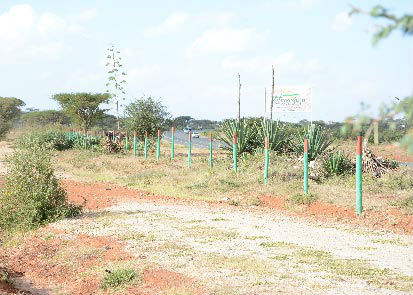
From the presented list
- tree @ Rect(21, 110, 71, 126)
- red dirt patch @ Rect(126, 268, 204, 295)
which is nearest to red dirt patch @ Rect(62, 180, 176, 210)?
red dirt patch @ Rect(126, 268, 204, 295)

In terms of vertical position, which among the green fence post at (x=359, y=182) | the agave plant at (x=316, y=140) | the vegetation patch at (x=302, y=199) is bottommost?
the vegetation patch at (x=302, y=199)

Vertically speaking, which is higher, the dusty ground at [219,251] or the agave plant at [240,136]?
the agave plant at [240,136]

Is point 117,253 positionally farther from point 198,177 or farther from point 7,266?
point 198,177

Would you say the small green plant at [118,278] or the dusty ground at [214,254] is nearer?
the dusty ground at [214,254]

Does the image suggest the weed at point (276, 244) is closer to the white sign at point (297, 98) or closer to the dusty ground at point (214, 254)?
the dusty ground at point (214, 254)

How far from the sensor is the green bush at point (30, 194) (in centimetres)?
1108

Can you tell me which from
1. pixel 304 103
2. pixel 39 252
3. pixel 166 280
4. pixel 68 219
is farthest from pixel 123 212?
pixel 304 103

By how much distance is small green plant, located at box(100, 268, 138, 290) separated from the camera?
7.04 meters

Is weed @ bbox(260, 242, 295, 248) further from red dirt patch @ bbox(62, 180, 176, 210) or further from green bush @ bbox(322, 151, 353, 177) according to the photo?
green bush @ bbox(322, 151, 353, 177)

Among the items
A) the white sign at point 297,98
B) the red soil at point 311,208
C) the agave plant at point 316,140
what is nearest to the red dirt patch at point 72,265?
the red soil at point 311,208

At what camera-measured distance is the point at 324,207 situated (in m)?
12.4

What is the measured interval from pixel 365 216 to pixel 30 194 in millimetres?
6326

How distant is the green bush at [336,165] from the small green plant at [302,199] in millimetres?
3245

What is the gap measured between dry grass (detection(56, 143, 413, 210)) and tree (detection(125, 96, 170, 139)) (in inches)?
422
